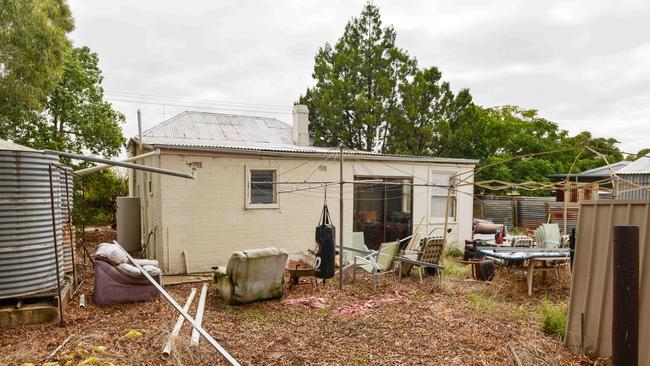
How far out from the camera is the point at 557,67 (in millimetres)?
19859

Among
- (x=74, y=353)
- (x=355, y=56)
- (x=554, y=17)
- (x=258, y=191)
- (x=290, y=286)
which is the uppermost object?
(x=355, y=56)

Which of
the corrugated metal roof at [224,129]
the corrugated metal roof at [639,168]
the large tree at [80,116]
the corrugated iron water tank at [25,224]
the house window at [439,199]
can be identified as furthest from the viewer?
the corrugated metal roof at [639,168]

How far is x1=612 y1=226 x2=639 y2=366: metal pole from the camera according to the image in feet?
6.68

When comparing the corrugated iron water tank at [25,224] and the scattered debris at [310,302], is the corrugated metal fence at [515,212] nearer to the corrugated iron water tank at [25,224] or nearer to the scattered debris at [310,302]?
the scattered debris at [310,302]

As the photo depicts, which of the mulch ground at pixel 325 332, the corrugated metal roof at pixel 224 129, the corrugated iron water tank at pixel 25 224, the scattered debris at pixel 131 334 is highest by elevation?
the corrugated metal roof at pixel 224 129

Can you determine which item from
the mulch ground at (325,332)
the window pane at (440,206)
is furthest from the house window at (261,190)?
the window pane at (440,206)

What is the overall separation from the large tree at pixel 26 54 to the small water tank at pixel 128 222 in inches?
151

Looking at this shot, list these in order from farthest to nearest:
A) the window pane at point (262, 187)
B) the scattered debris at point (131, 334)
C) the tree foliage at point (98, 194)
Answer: the tree foliage at point (98, 194), the window pane at point (262, 187), the scattered debris at point (131, 334)

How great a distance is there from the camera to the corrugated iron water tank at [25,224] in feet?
17.6

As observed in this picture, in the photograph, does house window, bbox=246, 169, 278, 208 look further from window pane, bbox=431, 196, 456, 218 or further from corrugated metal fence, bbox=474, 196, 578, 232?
corrugated metal fence, bbox=474, 196, 578, 232

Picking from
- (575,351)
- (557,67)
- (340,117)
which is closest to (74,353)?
(575,351)

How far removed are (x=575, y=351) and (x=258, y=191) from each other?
25.3 feet

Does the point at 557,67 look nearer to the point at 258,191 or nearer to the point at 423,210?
the point at 423,210

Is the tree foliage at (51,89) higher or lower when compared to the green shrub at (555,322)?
higher
